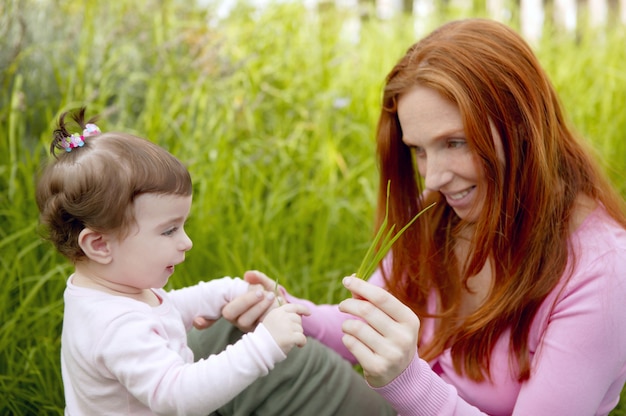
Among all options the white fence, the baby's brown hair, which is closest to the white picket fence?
the white fence

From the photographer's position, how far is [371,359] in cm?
141

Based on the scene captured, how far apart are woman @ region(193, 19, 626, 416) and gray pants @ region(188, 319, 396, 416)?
162 millimetres

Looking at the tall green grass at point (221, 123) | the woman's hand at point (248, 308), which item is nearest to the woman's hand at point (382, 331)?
the woman's hand at point (248, 308)

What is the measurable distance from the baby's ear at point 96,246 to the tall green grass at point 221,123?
2.30ft

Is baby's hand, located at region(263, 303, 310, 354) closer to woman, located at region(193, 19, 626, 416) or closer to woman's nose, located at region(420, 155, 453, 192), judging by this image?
woman, located at region(193, 19, 626, 416)

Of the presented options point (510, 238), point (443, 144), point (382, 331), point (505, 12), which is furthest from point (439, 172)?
point (505, 12)

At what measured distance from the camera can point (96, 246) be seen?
1438 mm

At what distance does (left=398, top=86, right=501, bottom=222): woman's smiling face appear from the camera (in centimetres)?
163

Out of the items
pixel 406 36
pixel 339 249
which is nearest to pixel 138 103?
pixel 339 249

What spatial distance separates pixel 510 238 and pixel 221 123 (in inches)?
69.4

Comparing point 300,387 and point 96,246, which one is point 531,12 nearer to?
point 300,387

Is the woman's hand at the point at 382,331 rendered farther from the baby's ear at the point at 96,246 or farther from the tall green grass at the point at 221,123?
the tall green grass at the point at 221,123

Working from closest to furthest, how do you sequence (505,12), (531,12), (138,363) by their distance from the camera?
(138,363) → (505,12) → (531,12)

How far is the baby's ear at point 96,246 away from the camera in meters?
1.42
